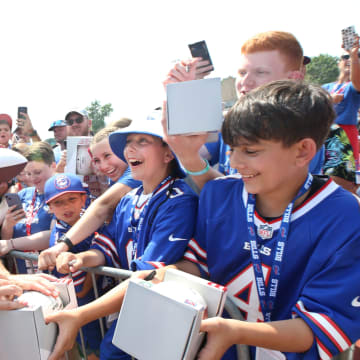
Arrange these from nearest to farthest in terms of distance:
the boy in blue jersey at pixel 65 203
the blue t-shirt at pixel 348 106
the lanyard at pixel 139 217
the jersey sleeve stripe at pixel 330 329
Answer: the jersey sleeve stripe at pixel 330 329 → the lanyard at pixel 139 217 → the boy in blue jersey at pixel 65 203 → the blue t-shirt at pixel 348 106

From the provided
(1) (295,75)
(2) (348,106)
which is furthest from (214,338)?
(2) (348,106)

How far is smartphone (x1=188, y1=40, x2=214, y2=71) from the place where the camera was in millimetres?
1740

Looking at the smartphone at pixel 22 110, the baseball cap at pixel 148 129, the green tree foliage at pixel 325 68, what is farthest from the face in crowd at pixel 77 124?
the green tree foliage at pixel 325 68

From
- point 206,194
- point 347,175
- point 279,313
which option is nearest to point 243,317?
point 279,313

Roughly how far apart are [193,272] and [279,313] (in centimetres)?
45

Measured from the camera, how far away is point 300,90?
1.42 metres

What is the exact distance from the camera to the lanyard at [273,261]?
4.54 ft

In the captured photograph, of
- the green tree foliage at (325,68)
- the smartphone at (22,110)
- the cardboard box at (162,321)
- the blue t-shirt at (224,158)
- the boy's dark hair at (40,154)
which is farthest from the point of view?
the green tree foliage at (325,68)

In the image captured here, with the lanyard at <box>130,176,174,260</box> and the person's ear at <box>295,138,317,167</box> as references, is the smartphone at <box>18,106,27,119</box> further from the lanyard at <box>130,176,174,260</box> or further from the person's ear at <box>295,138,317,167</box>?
the person's ear at <box>295,138,317,167</box>

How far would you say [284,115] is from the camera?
4.51 ft

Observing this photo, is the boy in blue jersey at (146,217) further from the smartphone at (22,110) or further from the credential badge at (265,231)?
the smartphone at (22,110)

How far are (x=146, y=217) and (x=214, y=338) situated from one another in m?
0.98

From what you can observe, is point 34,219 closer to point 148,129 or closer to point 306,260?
point 148,129

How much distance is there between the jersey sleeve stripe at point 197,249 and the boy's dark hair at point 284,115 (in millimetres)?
583
